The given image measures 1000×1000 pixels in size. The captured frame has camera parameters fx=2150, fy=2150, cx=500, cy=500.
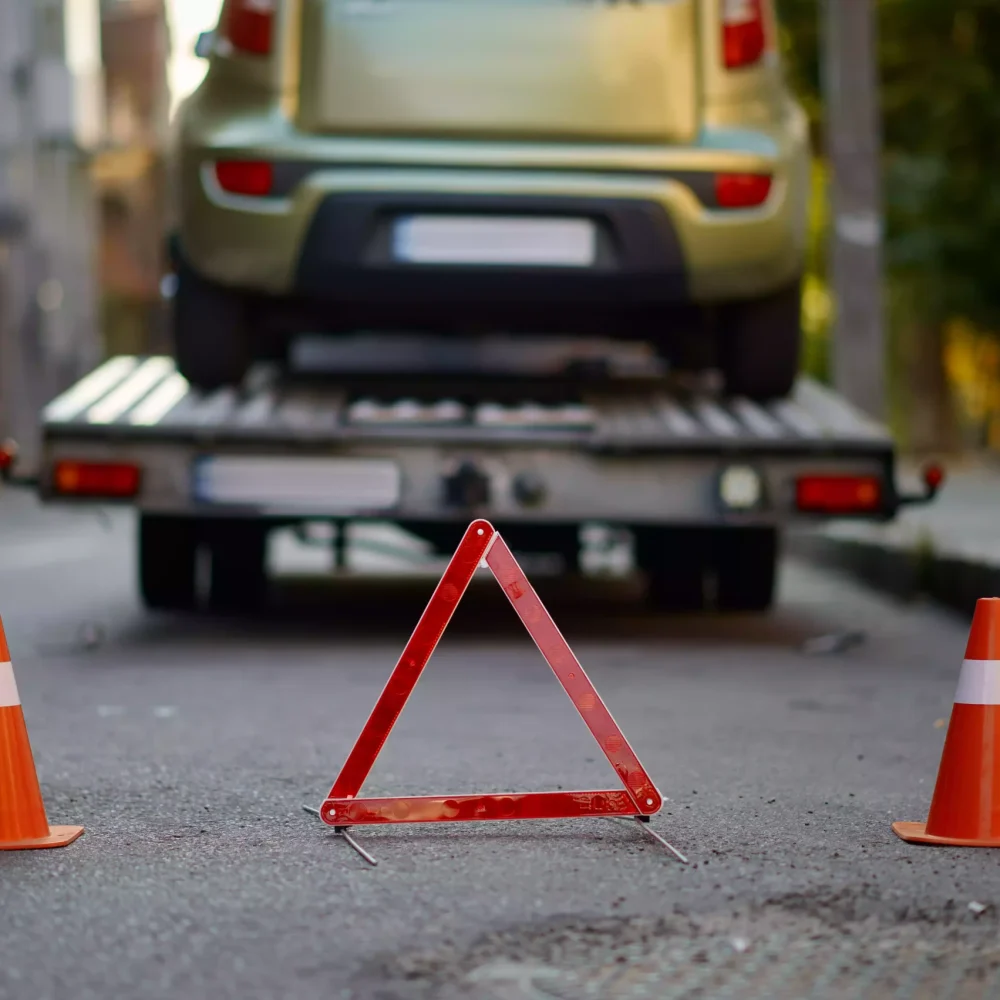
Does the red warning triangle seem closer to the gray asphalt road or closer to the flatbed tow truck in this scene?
the gray asphalt road

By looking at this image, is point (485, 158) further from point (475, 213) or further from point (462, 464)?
point (462, 464)

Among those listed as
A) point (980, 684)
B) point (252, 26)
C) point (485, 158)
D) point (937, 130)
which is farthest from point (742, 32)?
point (937, 130)

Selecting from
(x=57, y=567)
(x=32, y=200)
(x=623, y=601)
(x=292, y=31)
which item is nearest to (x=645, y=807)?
(x=292, y=31)

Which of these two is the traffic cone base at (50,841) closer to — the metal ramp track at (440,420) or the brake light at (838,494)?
the metal ramp track at (440,420)

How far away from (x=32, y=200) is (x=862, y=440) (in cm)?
2468

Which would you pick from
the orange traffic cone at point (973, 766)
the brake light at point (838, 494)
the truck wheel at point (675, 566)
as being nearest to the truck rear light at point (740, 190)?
the brake light at point (838, 494)

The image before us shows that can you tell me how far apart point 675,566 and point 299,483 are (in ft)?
7.49

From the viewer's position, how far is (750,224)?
7781 mm

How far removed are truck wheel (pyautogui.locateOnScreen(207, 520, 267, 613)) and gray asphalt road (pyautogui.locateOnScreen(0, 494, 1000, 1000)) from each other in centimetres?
82

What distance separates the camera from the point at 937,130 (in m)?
27.1

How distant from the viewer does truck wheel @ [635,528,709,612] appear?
9.06 m

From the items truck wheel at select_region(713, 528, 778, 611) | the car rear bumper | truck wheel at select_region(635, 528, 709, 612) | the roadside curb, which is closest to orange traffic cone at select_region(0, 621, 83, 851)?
the car rear bumper

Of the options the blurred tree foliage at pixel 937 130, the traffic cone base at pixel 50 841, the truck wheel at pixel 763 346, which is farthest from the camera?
the blurred tree foliage at pixel 937 130

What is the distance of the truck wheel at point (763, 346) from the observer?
818cm
